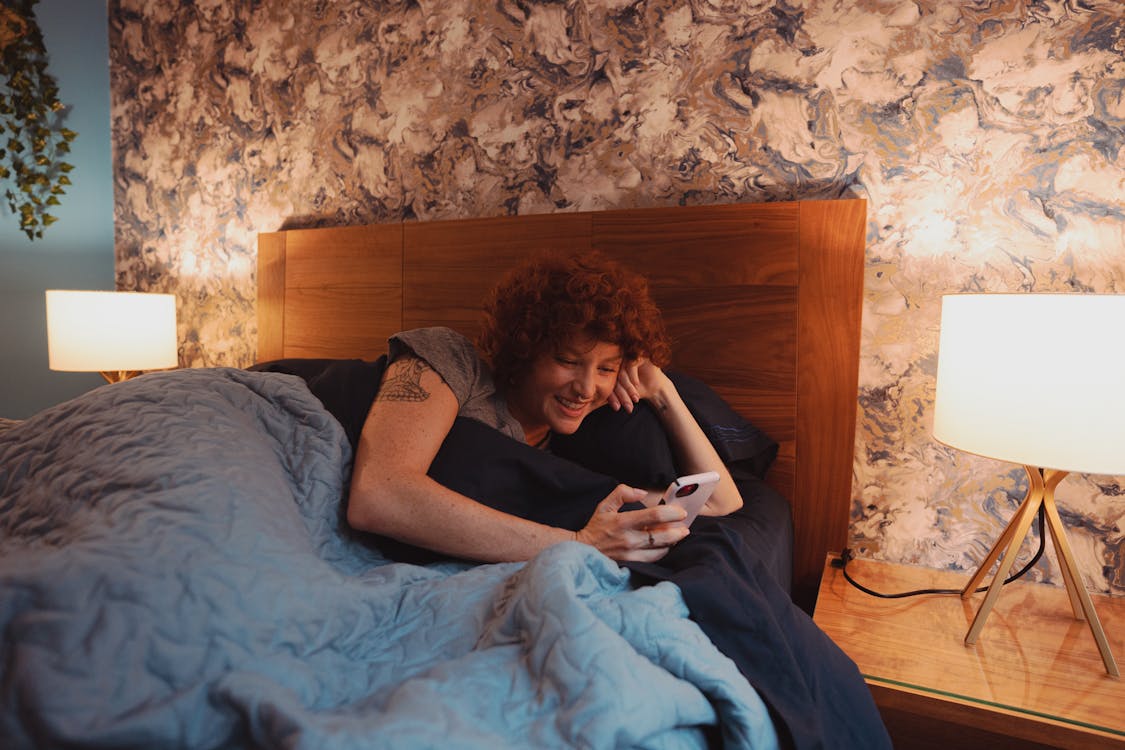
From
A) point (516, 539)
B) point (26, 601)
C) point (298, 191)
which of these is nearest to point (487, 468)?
point (516, 539)

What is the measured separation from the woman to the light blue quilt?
127 millimetres

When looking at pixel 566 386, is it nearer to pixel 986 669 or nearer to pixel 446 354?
pixel 446 354

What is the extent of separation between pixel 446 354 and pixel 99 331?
1713mm

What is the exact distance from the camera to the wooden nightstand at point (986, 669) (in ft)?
3.30

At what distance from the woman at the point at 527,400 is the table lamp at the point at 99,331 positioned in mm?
1588

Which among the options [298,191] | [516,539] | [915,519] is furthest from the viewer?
[298,191]

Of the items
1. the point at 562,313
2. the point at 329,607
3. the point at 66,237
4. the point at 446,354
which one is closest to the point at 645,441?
the point at 562,313

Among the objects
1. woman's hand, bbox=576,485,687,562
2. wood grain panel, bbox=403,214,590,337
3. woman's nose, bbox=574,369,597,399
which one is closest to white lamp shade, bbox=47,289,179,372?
wood grain panel, bbox=403,214,590,337

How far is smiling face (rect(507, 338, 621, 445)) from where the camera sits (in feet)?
4.51

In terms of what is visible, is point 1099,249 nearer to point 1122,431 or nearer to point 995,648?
point 1122,431

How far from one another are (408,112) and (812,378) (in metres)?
1.54

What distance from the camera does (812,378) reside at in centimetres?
169

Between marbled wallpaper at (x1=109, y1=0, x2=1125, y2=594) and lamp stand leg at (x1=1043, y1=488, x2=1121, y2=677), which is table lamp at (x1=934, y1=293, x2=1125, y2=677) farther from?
marbled wallpaper at (x1=109, y1=0, x2=1125, y2=594)

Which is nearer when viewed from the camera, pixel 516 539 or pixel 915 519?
pixel 516 539
